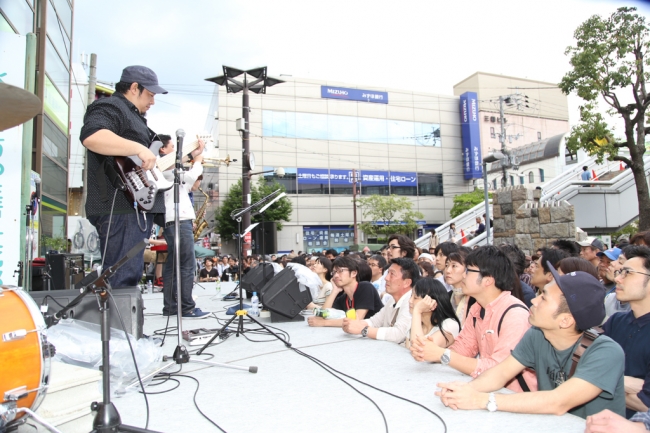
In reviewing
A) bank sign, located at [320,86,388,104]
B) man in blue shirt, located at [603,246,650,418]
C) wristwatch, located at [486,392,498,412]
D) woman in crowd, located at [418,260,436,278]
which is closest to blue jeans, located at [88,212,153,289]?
wristwatch, located at [486,392,498,412]

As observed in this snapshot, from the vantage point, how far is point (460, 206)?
3616 centimetres

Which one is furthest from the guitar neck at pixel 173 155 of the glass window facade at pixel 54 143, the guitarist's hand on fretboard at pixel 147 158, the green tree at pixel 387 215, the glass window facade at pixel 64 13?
the green tree at pixel 387 215

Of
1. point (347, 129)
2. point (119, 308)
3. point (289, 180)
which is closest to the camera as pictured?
point (119, 308)

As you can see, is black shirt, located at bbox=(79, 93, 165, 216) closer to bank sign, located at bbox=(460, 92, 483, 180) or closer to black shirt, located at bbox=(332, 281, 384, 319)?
black shirt, located at bbox=(332, 281, 384, 319)

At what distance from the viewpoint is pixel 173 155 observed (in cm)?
398

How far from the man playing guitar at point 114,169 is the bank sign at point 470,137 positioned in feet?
124

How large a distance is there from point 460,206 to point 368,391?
1389 inches

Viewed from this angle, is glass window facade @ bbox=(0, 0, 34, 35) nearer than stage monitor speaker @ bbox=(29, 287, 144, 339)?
No

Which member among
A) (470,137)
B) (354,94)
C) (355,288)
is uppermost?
(354,94)

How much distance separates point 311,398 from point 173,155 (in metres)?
2.48

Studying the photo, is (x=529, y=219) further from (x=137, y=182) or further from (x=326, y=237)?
(x=326, y=237)

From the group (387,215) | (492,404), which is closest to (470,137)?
(387,215)

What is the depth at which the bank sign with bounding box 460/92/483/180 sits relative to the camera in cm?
3884

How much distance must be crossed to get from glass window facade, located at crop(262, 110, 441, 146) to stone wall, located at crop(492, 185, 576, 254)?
75.6 feet
